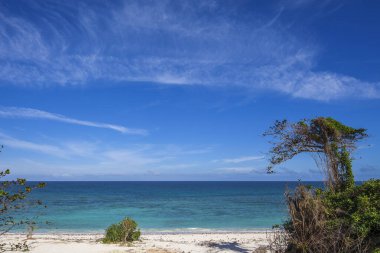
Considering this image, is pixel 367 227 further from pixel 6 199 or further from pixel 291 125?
pixel 6 199

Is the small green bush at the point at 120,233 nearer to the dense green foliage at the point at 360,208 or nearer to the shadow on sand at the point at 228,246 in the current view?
the shadow on sand at the point at 228,246

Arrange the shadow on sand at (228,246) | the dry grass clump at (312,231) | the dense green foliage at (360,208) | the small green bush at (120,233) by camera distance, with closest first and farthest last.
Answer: the dry grass clump at (312,231) < the dense green foliage at (360,208) < the shadow on sand at (228,246) < the small green bush at (120,233)

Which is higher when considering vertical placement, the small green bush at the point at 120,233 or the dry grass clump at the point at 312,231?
the dry grass clump at the point at 312,231

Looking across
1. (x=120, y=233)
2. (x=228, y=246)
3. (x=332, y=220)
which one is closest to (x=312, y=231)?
(x=332, y=220)

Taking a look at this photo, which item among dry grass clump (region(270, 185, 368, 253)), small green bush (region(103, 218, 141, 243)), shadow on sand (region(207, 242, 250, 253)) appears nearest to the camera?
dry grass clump (region(270, 185, 368, 253))

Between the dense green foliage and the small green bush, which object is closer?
the dense green foliage

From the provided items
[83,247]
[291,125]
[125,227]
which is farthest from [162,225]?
[291,125]

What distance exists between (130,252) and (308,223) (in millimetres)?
12087

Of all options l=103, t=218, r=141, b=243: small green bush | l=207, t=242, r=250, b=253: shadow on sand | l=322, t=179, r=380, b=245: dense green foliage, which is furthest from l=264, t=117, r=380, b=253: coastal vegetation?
l=103, t=218, r=141, b=243: small green bush

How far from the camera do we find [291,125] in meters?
19.3

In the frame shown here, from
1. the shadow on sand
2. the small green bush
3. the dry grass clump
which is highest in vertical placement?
the dry grass clump

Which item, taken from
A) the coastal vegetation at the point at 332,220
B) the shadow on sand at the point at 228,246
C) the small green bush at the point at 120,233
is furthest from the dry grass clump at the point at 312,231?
the small green bush at the point at 120,233

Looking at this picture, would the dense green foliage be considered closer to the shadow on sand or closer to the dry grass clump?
the dry grass clump

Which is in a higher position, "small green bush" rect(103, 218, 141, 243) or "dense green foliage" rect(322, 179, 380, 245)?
"dense green foliage" rect(322, 179, 380, 245)
